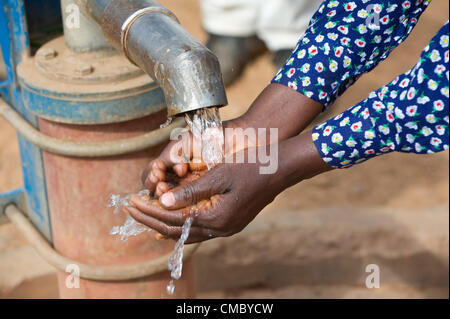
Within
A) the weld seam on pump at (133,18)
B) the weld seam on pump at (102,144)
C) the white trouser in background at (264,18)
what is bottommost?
the white trouser in background at (264,18)

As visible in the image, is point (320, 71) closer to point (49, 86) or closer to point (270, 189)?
point (270, 189)

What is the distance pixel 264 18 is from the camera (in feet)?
11.3

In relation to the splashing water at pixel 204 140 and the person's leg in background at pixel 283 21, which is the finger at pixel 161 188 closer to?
the splashing water at pixel 204 140

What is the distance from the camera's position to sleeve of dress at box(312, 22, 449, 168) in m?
1.05

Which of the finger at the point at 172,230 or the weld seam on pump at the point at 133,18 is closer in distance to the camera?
the weld seam on pump at the point at 133,18

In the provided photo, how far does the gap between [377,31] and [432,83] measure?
378 millimetres

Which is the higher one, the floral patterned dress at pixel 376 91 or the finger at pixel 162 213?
the floral patterned dress at pixel 376 91

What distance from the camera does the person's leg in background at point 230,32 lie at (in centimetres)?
352

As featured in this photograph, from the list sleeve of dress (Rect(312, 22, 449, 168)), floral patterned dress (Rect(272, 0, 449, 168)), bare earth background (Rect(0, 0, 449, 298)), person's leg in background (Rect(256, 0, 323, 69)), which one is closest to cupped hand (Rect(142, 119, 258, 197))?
Result: floral patterned dress (Rect(272, 0, 449, 168))

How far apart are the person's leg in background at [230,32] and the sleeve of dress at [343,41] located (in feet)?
6.93

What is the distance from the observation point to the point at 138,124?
56.6 inches

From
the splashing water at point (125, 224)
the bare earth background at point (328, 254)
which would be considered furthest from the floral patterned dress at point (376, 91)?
the bare earth background at point (328, 254)

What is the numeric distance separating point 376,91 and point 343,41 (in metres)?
0.26
